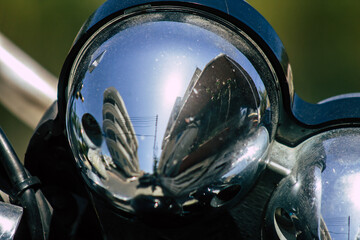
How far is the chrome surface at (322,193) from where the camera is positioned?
1.44ft

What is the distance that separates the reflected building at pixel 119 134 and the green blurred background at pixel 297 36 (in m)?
1.27

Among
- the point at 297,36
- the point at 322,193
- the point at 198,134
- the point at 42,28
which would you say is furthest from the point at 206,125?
the point at 42,28

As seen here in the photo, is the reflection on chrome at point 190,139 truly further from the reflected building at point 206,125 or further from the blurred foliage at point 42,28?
the blurred foliage at point 42,28

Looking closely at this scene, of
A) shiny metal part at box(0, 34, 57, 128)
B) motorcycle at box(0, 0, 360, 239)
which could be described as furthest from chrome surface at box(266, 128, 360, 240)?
shiny metal part at box(0, 34, 57, 128)

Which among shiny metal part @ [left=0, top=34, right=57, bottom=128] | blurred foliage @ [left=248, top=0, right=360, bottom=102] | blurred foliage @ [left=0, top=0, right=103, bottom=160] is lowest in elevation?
blurred foliage @ [left=248, top=0, right=360, bottom=102]

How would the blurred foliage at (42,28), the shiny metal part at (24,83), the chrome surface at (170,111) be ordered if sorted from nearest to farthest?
the chrome surface at (170,111), the shiny metal part at (24,83), the blurred foliage at (42,28)

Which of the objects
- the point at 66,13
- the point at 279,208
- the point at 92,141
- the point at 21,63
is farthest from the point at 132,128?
the point at 66,13

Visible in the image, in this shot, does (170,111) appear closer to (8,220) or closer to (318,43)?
(8,220)

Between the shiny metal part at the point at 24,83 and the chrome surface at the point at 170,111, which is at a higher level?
the shiny metal part at the point at 24,83

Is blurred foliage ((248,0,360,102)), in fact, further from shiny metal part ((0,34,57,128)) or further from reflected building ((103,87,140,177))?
reflected building ((103,87,140,177))

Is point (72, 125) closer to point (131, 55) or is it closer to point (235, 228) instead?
point (131, 55)

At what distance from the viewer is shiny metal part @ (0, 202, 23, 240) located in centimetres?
44

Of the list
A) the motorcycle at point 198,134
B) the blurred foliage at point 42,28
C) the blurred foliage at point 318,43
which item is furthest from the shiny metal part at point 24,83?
the blurred foliage at point 318,43

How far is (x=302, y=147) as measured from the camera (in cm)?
50
